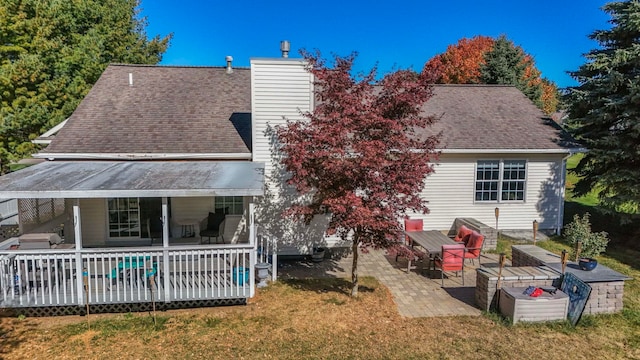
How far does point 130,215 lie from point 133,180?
13.1ft

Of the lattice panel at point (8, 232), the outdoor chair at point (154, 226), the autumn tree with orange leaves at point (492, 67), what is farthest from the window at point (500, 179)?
the lattice panel at point (8, 232)

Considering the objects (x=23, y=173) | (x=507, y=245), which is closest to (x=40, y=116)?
(x=23, y=173)

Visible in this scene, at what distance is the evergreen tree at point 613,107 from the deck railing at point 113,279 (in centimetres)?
1290

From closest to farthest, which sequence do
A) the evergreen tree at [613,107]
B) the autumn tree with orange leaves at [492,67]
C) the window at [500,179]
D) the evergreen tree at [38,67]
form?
the evergreen tree at [613,107] < the window at [500,179] < the evergreen tree at [38,67] < the autumn tree with orange leaves at [492,67]

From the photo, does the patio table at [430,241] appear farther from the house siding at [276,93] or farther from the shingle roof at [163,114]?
the shingle roof at [163,114]

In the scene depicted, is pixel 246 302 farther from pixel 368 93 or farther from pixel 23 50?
pixel 23 50

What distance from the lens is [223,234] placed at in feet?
37.3

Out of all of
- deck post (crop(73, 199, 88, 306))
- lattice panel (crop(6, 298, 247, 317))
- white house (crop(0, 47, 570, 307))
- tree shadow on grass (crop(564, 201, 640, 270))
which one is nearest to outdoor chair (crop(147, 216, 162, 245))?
white house (crop(0, 47, 570, 307))

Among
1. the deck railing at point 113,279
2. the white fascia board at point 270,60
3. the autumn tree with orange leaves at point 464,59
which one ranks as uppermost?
the autumn tree with orange leaves at point 464,59

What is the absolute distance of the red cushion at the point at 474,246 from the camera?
10113mm

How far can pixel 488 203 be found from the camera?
1418 cm

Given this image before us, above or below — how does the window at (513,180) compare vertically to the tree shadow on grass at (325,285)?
above

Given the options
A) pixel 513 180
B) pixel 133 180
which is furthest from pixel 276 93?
pixel 513 180

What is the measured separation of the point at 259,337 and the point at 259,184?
A: 3169mm
